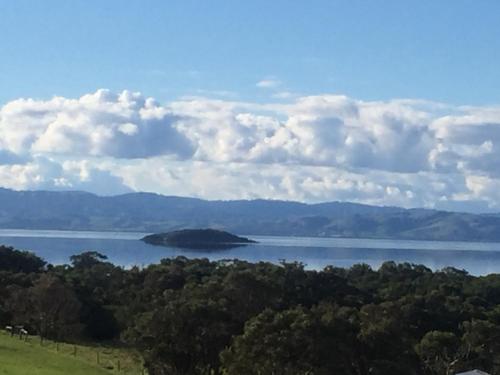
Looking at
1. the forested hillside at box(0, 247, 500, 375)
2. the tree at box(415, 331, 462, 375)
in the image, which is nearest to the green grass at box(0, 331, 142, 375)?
the forested hillside at box(0, 247, 500, 375)

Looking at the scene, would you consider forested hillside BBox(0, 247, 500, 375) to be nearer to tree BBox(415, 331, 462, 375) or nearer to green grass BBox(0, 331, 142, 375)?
tree BBox(415, 331, 462, 375)

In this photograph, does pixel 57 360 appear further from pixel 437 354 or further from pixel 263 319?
pixel 437 354

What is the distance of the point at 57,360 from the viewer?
3666 centimetres

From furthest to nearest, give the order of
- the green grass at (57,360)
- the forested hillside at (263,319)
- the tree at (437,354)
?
the tree at (437,354) < the forested hillside at (263,319) < the green grass at (57,360)

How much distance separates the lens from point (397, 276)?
97.8m

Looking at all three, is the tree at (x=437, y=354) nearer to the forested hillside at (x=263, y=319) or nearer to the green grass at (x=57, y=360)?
the forested hillside at (x=263, y=319)

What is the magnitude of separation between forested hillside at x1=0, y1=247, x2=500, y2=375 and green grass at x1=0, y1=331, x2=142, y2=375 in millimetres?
1478

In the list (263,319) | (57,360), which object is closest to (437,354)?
(263,319)

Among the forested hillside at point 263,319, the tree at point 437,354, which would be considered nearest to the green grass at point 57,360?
the forested hillside at point 263,319

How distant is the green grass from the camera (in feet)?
107

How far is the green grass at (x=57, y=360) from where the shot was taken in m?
32.7

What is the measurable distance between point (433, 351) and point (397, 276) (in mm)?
52941

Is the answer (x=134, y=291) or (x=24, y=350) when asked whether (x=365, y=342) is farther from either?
(x=134, y=291)

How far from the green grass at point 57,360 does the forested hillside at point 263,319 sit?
4.85ft
